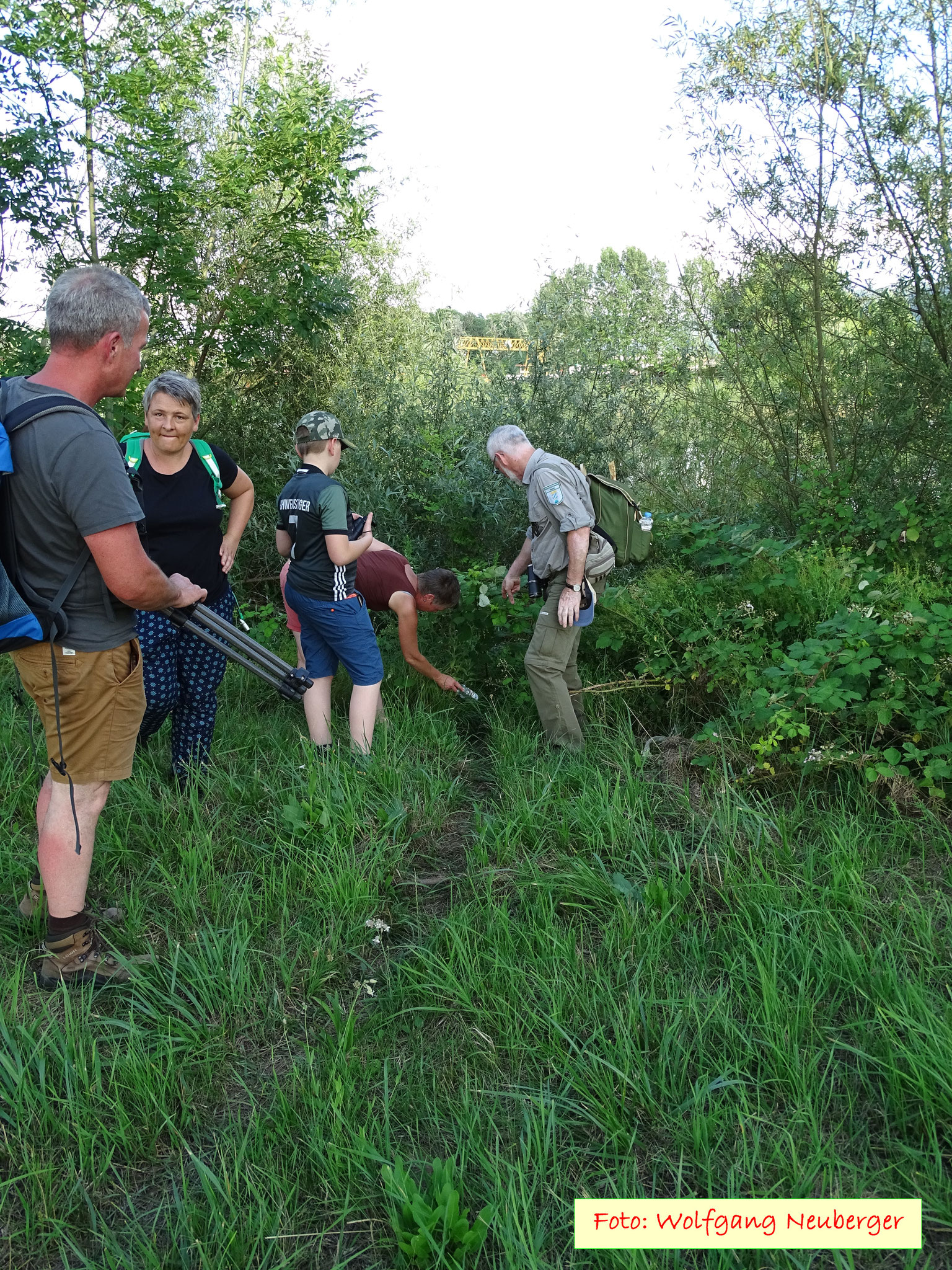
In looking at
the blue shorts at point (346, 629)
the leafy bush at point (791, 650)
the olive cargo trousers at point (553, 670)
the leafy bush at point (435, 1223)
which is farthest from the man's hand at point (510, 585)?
the leafy bush at point (435, 1223)

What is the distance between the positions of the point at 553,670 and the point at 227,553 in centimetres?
170

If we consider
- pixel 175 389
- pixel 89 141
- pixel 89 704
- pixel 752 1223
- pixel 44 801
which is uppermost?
pixel 89 141

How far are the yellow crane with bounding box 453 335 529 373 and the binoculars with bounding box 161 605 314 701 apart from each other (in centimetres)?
418

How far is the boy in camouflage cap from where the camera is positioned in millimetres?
4219

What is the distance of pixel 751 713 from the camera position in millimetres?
4066

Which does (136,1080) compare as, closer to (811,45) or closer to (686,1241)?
(686,1241)

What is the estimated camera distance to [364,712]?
15.0 ft

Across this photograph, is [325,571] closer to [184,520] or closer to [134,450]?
[184,520]

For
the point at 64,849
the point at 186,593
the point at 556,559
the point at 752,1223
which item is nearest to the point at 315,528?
the point at 186,593

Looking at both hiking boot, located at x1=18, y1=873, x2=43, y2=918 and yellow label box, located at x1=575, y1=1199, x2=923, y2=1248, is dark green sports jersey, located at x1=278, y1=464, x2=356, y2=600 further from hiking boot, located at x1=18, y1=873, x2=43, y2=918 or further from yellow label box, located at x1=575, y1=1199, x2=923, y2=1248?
yellow label box, located at x1=575, y1=1199, x2=923, y2=1248

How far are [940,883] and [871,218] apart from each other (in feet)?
16.1

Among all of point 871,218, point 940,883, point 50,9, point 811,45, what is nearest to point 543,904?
point 940,883

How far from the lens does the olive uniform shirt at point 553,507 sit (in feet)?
14.6

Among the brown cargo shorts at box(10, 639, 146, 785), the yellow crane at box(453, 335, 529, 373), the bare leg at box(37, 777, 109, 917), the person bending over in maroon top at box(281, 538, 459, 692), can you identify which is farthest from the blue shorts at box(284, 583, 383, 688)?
the yellow crane at box(453, 335, 529, 373)
